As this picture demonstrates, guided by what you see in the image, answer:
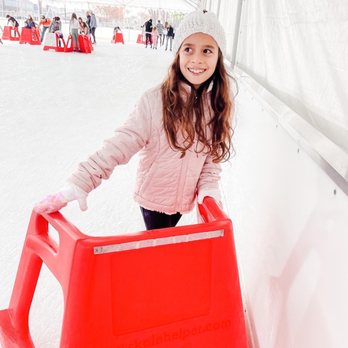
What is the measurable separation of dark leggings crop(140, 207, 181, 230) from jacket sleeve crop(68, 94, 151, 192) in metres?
0.28

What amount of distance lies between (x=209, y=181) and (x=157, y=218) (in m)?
0.24

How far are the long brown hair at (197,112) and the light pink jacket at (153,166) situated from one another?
30 mm

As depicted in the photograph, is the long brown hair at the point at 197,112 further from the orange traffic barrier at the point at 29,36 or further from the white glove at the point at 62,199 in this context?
the orange traffic barrier at the point at 29,36

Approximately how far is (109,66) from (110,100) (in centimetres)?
312

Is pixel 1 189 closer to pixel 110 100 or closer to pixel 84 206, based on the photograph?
pixel 84 206

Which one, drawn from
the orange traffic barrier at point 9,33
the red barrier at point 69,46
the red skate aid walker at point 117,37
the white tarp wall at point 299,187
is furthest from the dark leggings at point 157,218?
the red skate aid walker at point 117,37

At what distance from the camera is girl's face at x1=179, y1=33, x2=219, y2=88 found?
0.92 m

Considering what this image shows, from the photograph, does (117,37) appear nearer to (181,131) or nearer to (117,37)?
(117,37)

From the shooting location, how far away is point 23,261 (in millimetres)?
916

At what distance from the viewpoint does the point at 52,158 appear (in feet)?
7.34

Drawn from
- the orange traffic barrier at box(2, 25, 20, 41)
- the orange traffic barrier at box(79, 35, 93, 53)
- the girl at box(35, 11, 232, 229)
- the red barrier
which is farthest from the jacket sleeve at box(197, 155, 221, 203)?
the orange traffic barrier at box(2, 25, 20, 41)

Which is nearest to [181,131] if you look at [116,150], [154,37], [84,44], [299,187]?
[116,150]

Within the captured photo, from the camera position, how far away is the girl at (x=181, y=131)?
89 cm

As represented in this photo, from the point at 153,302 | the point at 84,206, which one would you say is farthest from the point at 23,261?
the point at 153,302
